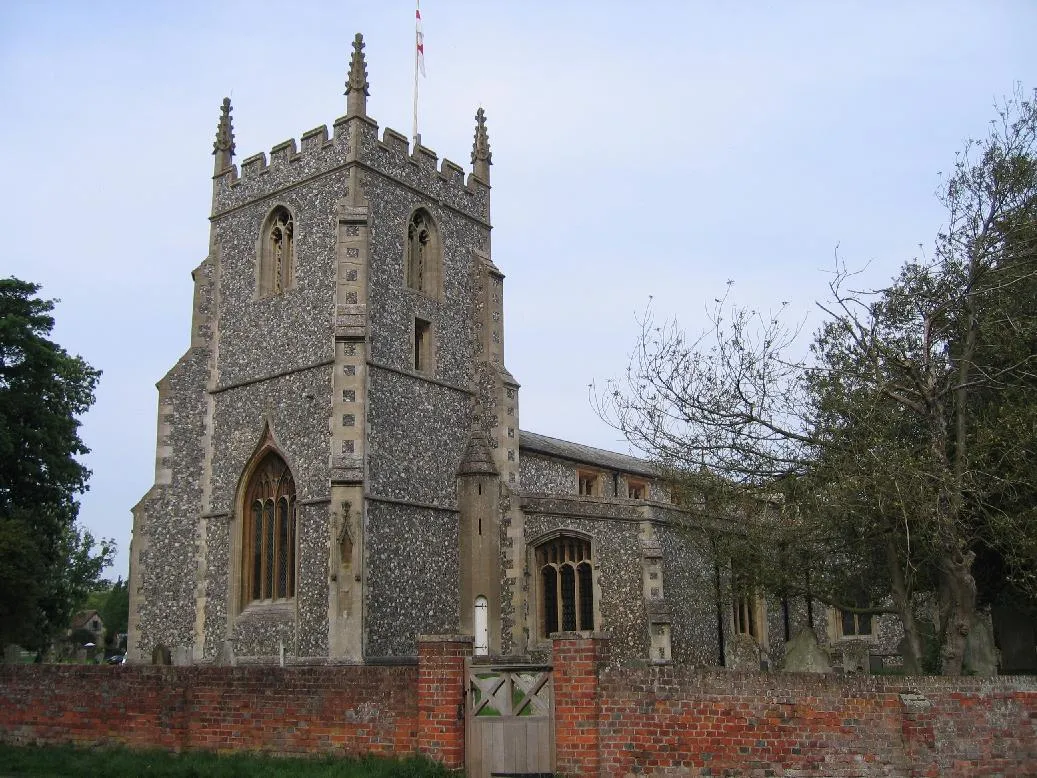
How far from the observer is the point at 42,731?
15.3 metres

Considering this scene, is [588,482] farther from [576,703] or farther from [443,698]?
[576,703]

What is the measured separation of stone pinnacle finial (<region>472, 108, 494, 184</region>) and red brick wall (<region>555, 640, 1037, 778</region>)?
2097 cm

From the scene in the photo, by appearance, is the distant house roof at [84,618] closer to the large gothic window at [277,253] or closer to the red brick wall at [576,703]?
the large gothic window at [277,253]

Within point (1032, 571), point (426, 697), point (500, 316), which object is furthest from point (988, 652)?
point (500, 316)

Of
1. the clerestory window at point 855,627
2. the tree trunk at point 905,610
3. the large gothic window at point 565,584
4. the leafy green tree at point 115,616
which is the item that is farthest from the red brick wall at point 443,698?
the leafy green tree at point 115,616

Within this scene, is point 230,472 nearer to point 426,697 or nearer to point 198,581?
point 198,581

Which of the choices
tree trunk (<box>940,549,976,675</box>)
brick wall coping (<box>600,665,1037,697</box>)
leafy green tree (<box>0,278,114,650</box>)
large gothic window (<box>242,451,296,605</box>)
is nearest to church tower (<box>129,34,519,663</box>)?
large gothic window (<box>242,451,296,605</box>)

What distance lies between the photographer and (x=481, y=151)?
100 feet

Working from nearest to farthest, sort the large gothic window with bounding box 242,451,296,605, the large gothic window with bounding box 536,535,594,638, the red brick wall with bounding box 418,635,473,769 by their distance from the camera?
the red brick wall with bounding box 418,635,473,769
the large gothic window with bounding box 242,451,296,605
the large gothic window with bounding box 536,535,594,638

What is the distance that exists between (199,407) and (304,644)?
7.68 metres

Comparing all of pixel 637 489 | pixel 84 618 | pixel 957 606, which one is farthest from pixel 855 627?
pixel 84 618

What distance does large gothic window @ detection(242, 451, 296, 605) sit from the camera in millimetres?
24156

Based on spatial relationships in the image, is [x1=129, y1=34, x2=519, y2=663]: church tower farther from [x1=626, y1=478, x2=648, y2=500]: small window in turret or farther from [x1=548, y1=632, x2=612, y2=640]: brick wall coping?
[x1=548, y1=632, x2=612, y2=640]: brick wall coping

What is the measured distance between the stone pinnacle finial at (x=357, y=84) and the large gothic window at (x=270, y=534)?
903 centimetres
